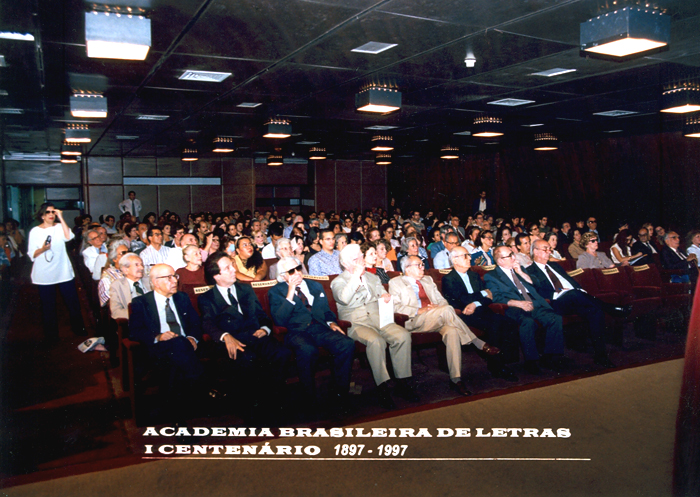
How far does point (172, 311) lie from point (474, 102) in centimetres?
525

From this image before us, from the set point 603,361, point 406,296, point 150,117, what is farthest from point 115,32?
point 150,117

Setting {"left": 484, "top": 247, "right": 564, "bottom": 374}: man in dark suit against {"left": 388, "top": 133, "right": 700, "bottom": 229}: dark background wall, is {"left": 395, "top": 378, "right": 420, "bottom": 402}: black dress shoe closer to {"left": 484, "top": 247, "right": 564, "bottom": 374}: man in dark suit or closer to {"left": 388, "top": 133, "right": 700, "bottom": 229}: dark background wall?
{"left": 484, "top": 247, "right": 564, "bottom": 374}: man in dark suit

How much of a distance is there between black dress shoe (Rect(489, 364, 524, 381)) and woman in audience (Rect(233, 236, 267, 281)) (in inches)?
93.9

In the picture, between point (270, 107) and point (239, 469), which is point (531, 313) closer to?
point (239, 469)

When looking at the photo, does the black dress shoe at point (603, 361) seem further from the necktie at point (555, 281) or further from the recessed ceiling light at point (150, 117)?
the recessed ceiling light at point (150, 117)

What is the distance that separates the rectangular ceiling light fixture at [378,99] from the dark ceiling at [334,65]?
12cm

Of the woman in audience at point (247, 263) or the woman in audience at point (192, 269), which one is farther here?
the woman in audience at point (247, 263)

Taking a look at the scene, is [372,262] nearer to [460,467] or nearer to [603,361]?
[460,467]

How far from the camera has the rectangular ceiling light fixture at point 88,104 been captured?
6.06m

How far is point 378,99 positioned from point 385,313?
2.73 meters

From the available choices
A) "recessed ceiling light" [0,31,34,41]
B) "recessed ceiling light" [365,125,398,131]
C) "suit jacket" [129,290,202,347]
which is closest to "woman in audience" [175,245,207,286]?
"suit jacket" [129,290,202,347]

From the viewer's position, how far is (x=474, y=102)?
23.1ft

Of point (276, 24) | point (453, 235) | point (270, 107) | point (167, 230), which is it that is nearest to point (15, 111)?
point (167, 230)

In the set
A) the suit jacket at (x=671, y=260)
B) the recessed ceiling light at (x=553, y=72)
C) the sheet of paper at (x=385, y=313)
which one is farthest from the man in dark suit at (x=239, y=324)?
the suit jacket at (x=671, y=260)
